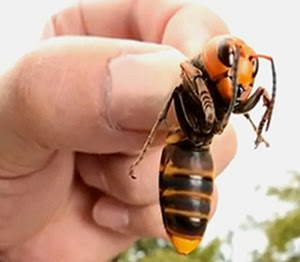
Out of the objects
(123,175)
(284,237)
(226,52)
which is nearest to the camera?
(226,52)

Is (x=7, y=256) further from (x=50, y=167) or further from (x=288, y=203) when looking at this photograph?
(x=288, y=203)

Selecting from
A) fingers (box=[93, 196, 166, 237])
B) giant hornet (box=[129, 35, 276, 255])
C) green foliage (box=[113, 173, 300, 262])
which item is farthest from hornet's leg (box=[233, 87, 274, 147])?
green foliage (box=[113, 173, 300, 262])

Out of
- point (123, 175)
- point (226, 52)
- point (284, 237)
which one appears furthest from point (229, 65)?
point (284, 237)

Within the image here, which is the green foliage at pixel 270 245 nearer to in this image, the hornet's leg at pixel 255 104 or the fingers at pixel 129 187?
the fingers at pixel 129 187

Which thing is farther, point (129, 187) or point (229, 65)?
point (129, 187)

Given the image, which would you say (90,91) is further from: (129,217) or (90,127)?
(129,217)

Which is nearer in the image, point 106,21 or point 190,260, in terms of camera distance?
point 106,21

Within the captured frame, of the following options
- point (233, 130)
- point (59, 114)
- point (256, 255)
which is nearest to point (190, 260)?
point (256, 255)
